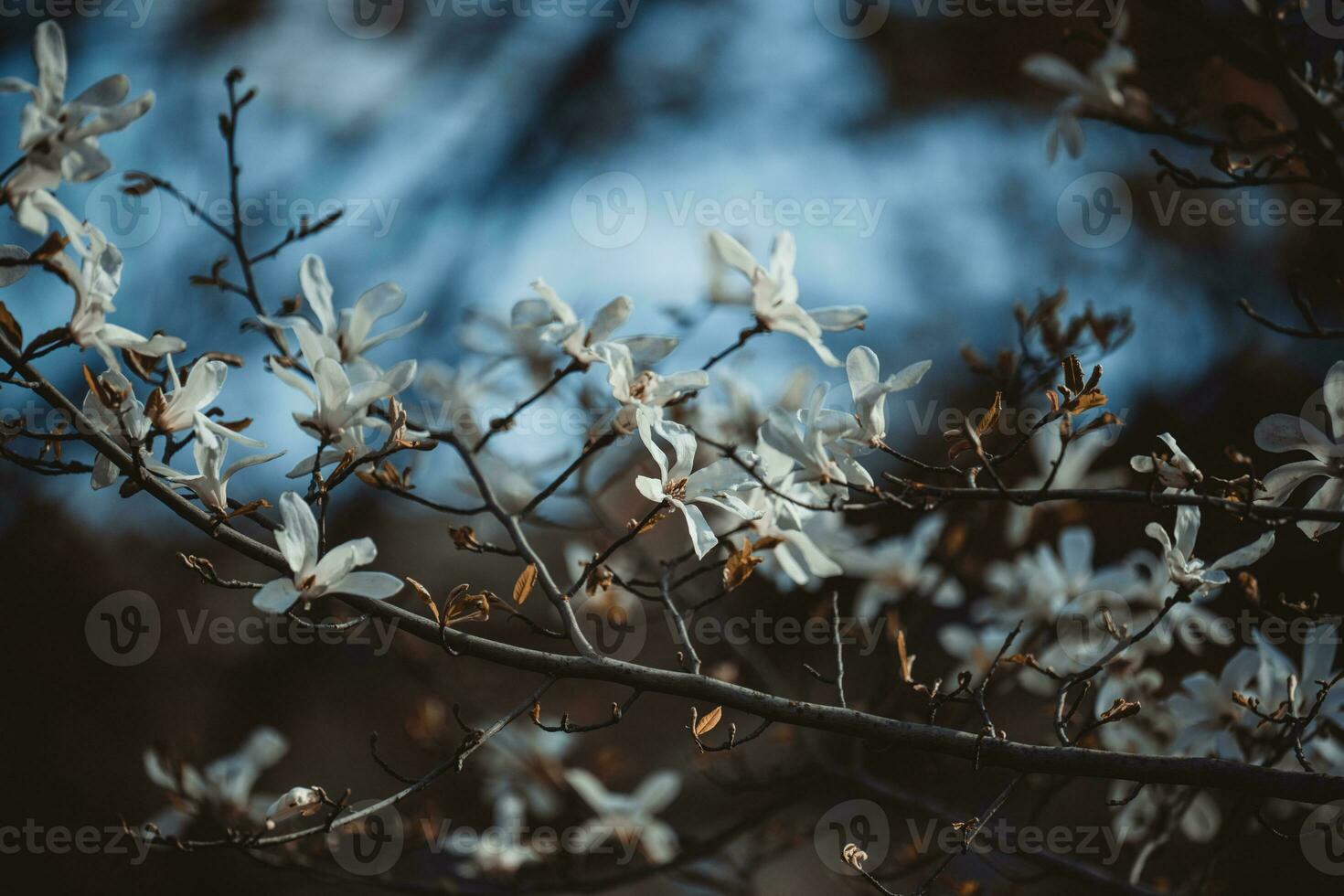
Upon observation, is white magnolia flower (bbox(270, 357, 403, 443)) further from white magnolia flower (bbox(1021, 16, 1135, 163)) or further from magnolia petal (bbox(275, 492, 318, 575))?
white magnolia flower (bbox(1021, 16, 1135, 163))

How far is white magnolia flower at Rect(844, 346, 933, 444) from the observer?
1101 millimetres

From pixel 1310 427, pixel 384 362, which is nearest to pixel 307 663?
pixel 384 362

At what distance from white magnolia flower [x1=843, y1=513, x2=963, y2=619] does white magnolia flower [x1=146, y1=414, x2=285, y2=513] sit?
138 centimetres

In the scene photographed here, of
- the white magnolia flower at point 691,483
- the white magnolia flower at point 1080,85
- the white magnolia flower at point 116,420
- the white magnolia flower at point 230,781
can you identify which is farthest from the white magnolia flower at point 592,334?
the white magnolia flower at point 230,781

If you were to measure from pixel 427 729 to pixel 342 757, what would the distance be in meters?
4.27

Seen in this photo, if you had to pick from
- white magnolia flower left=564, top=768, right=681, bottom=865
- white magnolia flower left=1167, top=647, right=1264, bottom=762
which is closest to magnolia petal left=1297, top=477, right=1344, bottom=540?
white magnolia flower left=1167, top=647, right=1264, bottom=762

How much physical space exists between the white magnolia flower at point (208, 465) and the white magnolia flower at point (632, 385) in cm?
42

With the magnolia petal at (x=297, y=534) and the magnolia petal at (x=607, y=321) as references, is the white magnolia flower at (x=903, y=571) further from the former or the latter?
the magnolia petal at (x=297, y=534)

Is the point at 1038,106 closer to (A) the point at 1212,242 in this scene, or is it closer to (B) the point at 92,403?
(A) the point at 1212,242

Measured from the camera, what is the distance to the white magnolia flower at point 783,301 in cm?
130

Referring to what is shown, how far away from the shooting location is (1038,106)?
16.5 ft

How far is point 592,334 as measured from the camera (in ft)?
4.24

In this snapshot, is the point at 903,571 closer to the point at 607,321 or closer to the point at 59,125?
the point at 607,321

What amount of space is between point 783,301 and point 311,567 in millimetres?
751
